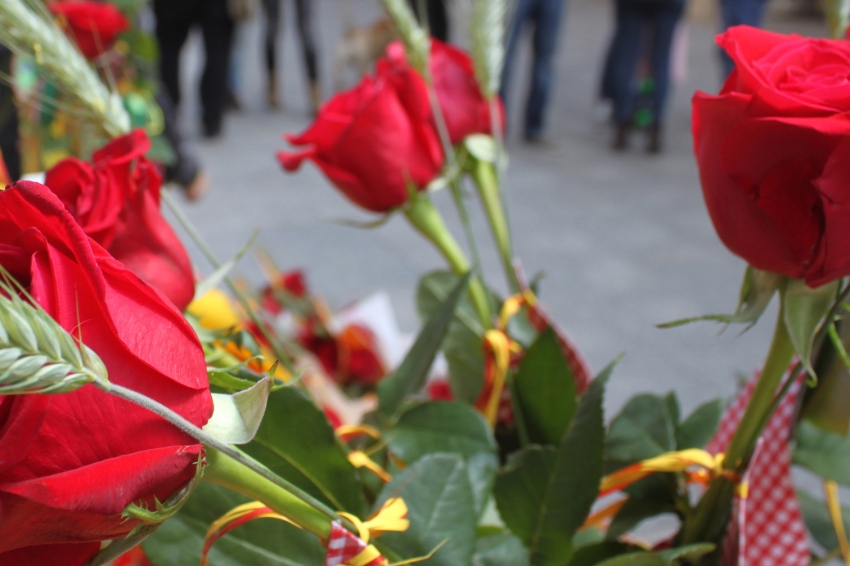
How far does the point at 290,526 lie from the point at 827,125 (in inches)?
8.7

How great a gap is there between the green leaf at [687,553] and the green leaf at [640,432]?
0.04 meters

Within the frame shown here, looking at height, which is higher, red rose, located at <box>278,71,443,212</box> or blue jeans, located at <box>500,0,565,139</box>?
red rose, located at <box>278,71,443,212</box>

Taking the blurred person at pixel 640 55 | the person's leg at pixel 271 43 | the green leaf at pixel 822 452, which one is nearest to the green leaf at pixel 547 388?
the green leaf at pixel 822 452

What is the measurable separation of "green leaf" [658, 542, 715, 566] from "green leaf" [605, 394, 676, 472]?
0.15 feet

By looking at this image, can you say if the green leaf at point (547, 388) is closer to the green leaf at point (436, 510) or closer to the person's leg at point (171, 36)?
the green leaf at point (436, 510)

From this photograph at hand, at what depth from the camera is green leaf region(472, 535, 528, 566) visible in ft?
0.94

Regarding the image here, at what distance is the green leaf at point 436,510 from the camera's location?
26 centimetres

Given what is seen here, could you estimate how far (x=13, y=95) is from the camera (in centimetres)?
63

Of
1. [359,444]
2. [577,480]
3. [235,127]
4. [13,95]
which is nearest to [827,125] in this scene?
[577,480]

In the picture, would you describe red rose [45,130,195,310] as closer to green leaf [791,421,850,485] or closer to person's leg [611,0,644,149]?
green leaf [791,421,850,485]

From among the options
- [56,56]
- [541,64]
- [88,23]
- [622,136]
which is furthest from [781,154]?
[541,64]

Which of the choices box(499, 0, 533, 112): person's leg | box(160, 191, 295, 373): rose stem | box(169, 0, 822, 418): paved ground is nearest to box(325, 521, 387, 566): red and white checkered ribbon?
box(160, 191, 295, 373): rose stem

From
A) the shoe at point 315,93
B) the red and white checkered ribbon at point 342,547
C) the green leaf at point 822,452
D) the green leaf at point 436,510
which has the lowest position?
the shoe at point 315,93

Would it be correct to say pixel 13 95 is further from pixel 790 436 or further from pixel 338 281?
pixel 338 281
